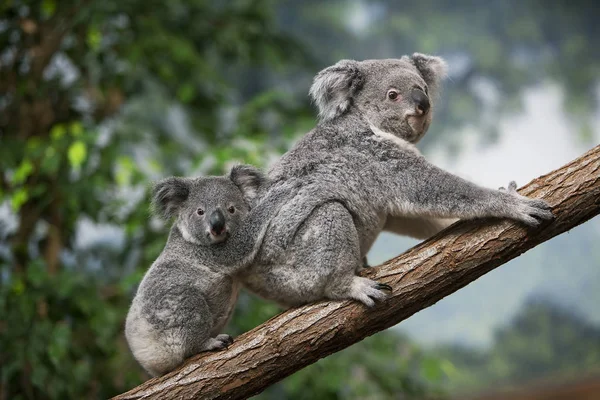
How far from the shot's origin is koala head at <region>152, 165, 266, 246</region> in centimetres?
271

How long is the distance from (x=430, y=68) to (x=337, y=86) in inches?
20.9

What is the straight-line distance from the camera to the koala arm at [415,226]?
10.3 ft

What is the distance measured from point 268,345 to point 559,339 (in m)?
6.67

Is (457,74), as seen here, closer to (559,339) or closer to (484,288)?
(484,288)

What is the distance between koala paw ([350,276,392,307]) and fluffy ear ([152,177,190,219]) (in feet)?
2.84

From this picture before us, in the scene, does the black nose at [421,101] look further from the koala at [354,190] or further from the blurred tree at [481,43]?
the blurred tree at [481,43]

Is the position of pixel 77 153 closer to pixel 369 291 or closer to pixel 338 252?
pixel 338 252

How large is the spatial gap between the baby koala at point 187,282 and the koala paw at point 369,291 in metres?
0.53

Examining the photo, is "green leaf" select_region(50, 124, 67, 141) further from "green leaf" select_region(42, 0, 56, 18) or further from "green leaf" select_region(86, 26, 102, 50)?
"green leaf" select_region(42, 0, 56, 18)

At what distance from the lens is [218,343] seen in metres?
→ 2.70

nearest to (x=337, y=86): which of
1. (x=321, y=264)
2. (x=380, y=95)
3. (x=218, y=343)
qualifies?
(x=380, y=95)

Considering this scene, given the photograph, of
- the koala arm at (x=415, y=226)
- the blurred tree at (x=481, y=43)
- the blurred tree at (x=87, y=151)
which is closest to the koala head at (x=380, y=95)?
the koala arm at (x=415, y=226)

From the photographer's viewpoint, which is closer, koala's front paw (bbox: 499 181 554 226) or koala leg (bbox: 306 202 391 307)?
koala's front paw (bbox: 499 181 554 226)

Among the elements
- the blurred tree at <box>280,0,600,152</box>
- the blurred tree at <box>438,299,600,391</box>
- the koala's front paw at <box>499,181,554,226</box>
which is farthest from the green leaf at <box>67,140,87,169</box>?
the blurred tree at <box>438,299,600,391</box>
